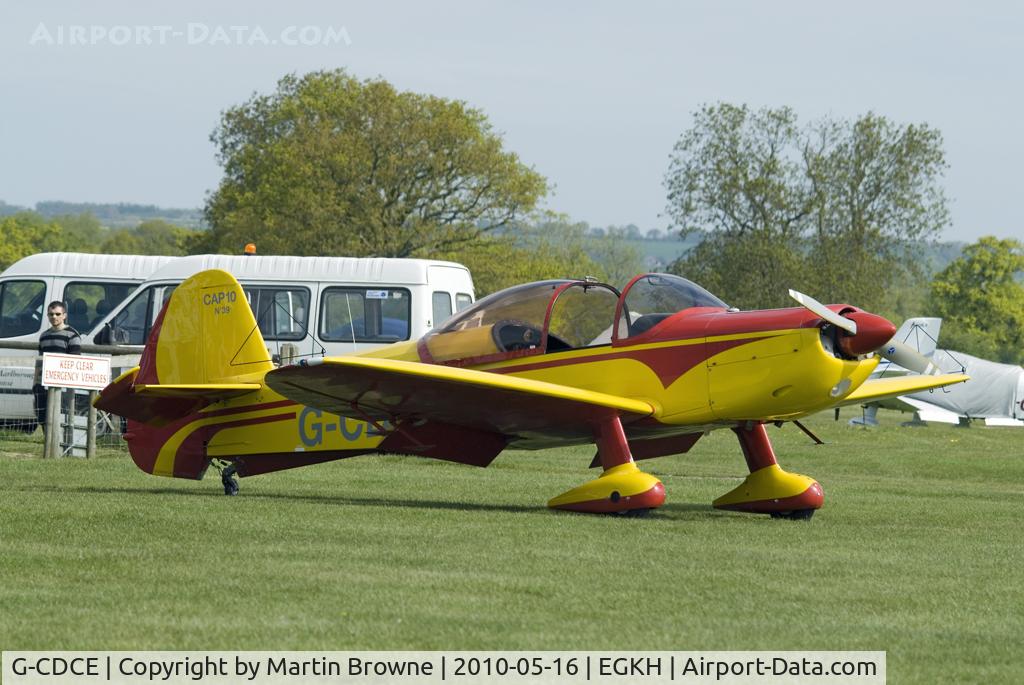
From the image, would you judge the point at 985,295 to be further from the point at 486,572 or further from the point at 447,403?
the point at 486,572

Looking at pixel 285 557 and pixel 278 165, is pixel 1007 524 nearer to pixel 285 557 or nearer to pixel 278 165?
pixel 285 557

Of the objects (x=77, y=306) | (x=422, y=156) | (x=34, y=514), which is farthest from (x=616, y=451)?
(x=422, y=156)

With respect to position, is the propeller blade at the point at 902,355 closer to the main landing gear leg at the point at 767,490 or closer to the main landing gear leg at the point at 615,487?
the main landing gear leg at the point at 767,490

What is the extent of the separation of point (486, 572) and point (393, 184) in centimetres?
4677

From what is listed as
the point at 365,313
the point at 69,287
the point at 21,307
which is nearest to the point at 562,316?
the point at 365,313

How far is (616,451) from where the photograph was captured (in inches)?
455

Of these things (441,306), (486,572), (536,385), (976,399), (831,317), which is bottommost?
(976,399)

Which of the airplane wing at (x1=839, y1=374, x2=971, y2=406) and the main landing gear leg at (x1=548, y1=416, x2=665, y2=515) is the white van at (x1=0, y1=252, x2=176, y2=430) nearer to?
the main landing gear leg at (x1=548, y1=416, x2=665, y2=515)

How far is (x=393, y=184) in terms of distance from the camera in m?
54.2

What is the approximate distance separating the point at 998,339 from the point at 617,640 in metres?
85.6

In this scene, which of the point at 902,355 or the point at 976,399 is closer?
the point at 902,355

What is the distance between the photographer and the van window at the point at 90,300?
2219 centimetres

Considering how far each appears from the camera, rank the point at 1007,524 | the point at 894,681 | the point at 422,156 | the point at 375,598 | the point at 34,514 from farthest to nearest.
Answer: the point at 422,156 < the point at 1007,524 < the point at 34,514 < the point at 375,598 < the point at 894,681

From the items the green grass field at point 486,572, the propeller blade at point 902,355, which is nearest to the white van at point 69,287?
the green grass field at point 486,572
